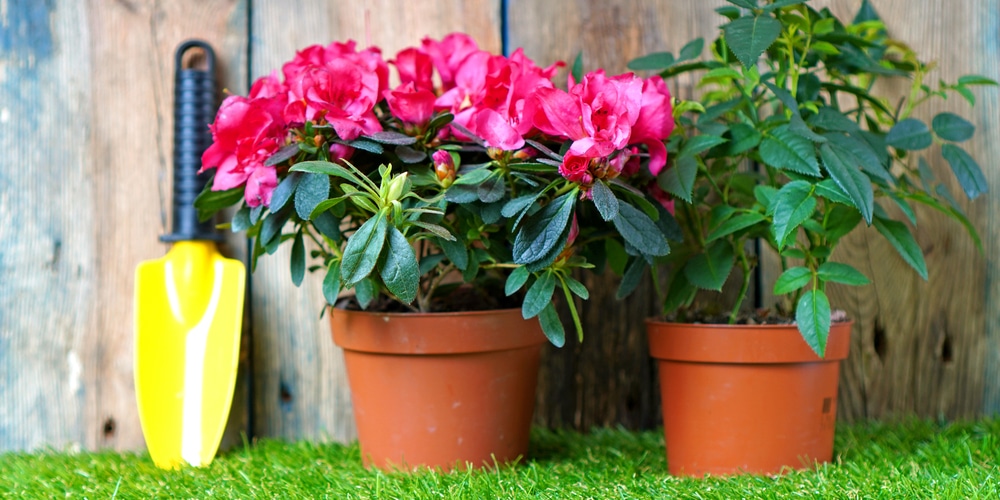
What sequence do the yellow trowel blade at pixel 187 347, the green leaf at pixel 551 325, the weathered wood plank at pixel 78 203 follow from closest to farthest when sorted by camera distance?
the green leaf at pixel 551 325 → the yellow trowel blade at pixel 187 347 → the weathered wood plank at pixel 78 203

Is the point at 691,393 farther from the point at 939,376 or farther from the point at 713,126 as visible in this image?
the point at 939,376

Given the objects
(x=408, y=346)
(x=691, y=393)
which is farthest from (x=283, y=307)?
(x=691, y=393)

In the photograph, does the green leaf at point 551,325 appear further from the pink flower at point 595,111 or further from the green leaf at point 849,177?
the green leaf at point 849,177

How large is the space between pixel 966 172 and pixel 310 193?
883mm

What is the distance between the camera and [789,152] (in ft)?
2.82

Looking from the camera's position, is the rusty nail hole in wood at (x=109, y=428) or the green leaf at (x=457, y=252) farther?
the rusty nail hole in wood at (x=109, y=428)

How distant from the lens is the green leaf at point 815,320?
811mm

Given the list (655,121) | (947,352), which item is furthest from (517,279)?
(947,352)

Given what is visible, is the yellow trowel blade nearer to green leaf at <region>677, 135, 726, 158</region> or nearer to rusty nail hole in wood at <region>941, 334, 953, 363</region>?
green leaf at <region>677, 135, 726, 158</region>

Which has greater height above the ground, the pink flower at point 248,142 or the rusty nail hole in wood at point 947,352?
the pink flower at point 248,142

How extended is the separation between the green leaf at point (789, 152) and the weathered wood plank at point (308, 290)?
1.74 ft

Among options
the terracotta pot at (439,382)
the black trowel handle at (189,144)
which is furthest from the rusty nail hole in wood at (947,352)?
the black trowel handle at (189,144)

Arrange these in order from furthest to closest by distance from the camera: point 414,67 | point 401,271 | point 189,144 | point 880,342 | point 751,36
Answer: point 880,342, point 189,144, point 414,67, point 751,36, point 401,271

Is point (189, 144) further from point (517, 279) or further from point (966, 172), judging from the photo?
point (966, 172)
